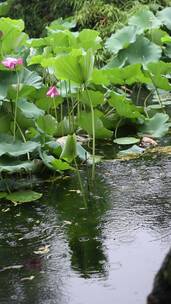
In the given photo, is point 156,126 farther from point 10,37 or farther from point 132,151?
point 10,37

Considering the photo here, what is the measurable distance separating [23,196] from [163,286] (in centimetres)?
156

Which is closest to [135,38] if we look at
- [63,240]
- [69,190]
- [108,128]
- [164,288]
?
[108,128]

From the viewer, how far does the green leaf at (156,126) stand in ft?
13.1

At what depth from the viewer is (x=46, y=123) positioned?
3234 millimetres

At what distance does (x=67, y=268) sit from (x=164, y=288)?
77 centimetres

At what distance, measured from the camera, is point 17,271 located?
216cm

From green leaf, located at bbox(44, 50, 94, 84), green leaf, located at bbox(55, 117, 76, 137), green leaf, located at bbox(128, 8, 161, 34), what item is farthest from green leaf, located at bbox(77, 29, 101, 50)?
green leaf, located at bbox(128, 8, 161, 34)

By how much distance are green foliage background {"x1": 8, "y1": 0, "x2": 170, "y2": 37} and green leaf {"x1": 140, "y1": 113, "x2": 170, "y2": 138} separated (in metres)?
3.01

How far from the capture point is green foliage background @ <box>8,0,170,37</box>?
281 inches

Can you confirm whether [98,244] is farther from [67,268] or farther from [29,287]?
[29,287]

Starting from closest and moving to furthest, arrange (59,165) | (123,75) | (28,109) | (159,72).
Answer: (59,165), (28,109), (123,75), (159,72)

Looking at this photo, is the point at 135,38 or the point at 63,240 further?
the point at 135,38

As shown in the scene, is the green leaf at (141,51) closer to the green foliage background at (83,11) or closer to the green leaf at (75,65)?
the green leaf at (75,65)

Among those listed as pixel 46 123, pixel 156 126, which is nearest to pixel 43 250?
pixel 46 123
